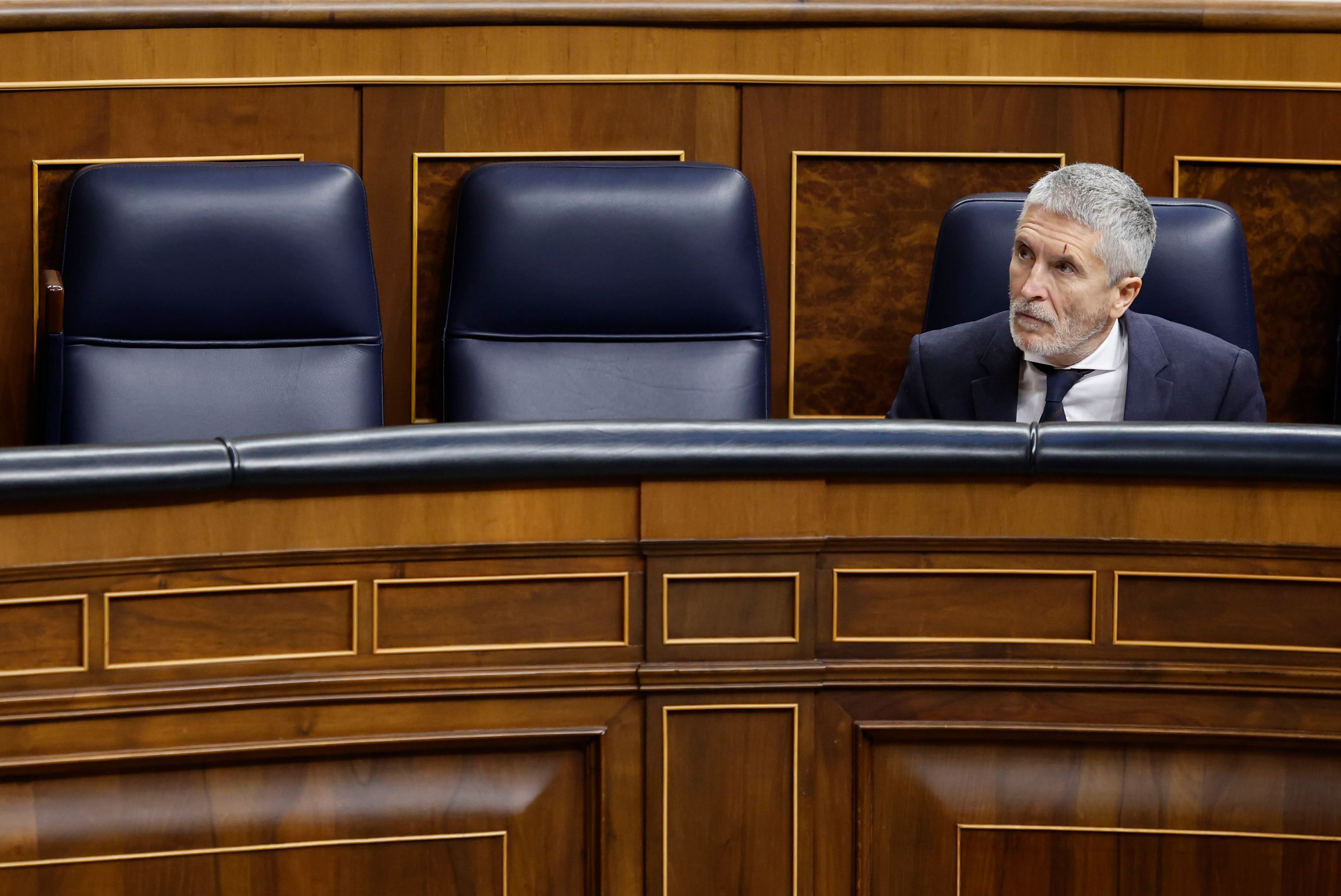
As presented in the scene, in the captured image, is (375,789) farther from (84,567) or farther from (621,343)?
(621,343)

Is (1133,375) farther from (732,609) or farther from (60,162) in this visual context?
(60,162)

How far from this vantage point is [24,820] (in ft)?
2.36

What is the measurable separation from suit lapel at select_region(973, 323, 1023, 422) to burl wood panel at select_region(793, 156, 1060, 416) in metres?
0.35

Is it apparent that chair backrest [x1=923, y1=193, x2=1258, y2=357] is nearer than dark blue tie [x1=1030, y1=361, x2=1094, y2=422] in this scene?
No

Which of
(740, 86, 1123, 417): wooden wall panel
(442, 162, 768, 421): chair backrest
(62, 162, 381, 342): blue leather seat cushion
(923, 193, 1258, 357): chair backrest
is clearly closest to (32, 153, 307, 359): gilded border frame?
(62, 162, 381, 342): blue leather seat cushion

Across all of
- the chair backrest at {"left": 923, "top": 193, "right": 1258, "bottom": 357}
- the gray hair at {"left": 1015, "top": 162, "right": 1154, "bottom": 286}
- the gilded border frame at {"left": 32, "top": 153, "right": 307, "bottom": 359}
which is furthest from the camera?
the gilded border frame at {"left": 32, "top": 153, "right": 307, "bottom": 359}

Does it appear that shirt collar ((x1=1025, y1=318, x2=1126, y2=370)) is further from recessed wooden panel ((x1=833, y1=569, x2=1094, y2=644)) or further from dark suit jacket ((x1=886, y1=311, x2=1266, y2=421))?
recessed wooden panel ((x1=833, y1=569, x2=1094, y2=644))

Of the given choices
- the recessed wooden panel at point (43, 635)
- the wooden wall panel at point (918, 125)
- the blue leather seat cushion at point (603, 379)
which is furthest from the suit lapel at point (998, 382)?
the recessed wooden panel at point (43, 635)

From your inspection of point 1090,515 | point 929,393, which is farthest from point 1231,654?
point 929,393

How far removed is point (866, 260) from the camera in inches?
57.0

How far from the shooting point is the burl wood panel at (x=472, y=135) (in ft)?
4.61

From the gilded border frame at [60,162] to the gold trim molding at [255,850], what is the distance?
786mm

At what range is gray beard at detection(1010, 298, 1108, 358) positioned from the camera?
107cm

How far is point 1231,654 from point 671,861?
326 mm
